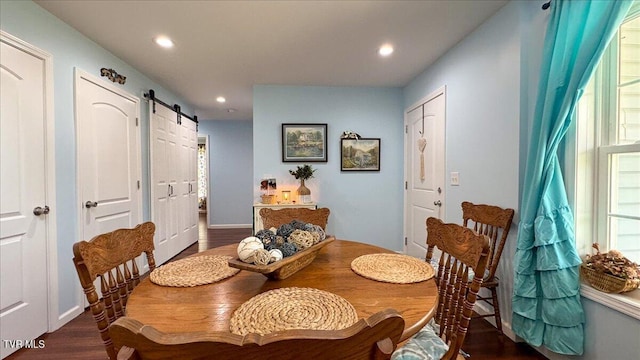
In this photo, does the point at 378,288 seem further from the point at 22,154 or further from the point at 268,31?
the point at 22,154

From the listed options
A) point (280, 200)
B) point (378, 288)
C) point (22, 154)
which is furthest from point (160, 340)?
point (280, 200)

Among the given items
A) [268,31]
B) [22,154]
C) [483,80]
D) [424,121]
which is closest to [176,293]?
[22,154]

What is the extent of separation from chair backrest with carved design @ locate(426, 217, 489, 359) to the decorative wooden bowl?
1.88ft

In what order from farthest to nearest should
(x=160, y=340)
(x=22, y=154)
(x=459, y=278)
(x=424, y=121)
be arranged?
(x=424, y=121) < (x=22, y=154) < (x=459, y=278) < (x=160, y=340)

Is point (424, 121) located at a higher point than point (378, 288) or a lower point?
higher

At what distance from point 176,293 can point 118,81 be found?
9.19 ft

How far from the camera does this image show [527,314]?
5.52 feet

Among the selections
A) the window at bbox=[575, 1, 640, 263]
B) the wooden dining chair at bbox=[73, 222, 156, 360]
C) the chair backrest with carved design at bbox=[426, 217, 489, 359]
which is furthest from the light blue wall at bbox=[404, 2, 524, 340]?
the wooden dining chair at bbox=[73, 222, 156, 360]

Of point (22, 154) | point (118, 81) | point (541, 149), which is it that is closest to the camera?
point (541, 149)

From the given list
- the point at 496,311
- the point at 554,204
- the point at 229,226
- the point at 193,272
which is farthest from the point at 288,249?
the point at 229,226

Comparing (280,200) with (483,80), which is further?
(280,200)

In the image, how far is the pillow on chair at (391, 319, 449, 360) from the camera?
1.03 meters

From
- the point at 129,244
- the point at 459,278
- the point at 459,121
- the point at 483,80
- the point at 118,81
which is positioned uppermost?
the point at 118,81

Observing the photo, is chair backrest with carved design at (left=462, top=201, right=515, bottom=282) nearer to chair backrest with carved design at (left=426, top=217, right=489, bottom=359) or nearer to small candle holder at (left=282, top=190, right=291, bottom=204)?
chair backrest with carved design at (left=426, top=217, right=489, bottom=359)
